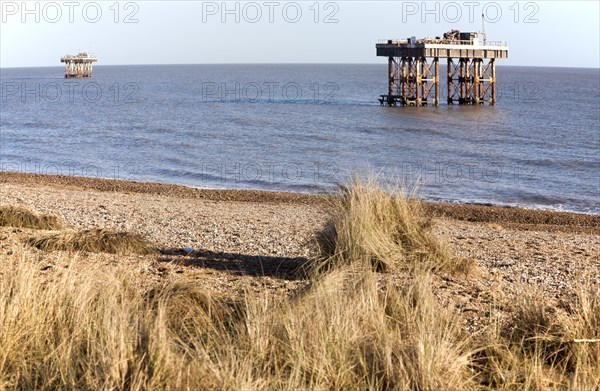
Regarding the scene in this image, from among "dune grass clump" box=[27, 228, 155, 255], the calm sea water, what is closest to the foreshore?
"dune grass clump" box=[27, 228, 155, 255]

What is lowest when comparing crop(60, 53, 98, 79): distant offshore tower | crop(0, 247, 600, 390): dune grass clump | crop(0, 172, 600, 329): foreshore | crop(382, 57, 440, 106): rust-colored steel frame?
crop(0, 172, 600, 329): foreshore

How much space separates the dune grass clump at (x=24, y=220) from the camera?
1191 cm

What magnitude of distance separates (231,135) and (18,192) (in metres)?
22.7

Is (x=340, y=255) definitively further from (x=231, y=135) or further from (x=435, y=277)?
(x=231, y=135)

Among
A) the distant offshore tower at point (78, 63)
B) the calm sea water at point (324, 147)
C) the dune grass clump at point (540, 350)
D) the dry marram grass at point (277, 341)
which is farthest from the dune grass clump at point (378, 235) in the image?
the distant offshore tower at point (78, 63)

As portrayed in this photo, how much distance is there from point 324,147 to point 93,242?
25459 mm

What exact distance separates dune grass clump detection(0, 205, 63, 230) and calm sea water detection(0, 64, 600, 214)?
482cm

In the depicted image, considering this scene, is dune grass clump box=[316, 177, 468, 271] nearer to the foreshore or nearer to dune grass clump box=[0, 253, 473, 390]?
the foreshore

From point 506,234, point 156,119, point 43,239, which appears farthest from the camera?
point 156,119

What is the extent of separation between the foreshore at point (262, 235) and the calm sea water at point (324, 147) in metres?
2.11

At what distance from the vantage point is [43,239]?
10211 mm

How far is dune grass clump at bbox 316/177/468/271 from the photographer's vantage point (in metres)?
8.73

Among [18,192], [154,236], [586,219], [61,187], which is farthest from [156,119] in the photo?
[154,236]

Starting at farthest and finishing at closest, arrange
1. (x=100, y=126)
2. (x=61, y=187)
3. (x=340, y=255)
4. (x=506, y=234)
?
(x=100, y=126) → (x=61, y=187) → (x=506, y=234) → (x=340, y=255)
